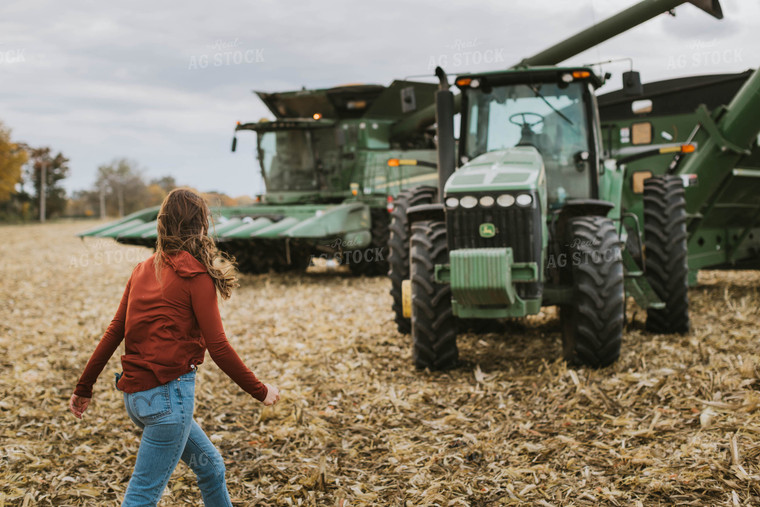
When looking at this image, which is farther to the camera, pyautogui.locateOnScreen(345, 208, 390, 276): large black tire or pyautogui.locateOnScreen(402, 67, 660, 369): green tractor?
pyautogui.locateOnScreen(345, 208, 390, 276): large black tire

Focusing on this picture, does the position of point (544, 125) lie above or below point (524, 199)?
above

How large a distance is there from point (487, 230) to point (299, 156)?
9390 millimetres

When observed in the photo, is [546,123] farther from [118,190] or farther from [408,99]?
[118,190]

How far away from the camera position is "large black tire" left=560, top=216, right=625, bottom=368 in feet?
17.5

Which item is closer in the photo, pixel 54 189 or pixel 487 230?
pixel 487 230

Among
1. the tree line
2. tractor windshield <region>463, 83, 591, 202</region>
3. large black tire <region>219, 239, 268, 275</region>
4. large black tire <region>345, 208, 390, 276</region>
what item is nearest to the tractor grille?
tractor windshield <region>463, 83, 591, 202</region>

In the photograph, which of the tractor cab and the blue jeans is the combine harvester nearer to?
the tractor cab

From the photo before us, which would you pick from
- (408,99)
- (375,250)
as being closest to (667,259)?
(408,99)

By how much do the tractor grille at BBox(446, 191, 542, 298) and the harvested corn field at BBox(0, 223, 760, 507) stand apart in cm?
105

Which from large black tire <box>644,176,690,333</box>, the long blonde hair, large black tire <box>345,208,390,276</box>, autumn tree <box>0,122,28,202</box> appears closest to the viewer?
the long blonde hair

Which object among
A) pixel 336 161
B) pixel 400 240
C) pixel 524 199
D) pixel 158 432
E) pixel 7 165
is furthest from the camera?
pixel 7 165

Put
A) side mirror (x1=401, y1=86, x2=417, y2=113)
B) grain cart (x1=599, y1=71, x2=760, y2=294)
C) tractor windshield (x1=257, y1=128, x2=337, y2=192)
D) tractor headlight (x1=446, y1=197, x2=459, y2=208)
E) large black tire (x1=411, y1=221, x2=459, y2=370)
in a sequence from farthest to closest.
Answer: tractor windshield (x1=257, y1=128, x2=337, y2=192) → grain cart (x1=599, y1=71, x2=760, y2=294) → side mirror (x1=401, y1=86, x2=417, y2=113) → large black tire (x1=411, y1=221, x2=459, y2=370) → tractor headlight (x1=446, y1=197, x2=459, y2=208)

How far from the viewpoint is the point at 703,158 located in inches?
330

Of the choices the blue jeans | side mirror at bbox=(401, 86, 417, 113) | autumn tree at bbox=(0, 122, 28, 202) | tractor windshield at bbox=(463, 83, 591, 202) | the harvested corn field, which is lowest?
the harvested corn field
